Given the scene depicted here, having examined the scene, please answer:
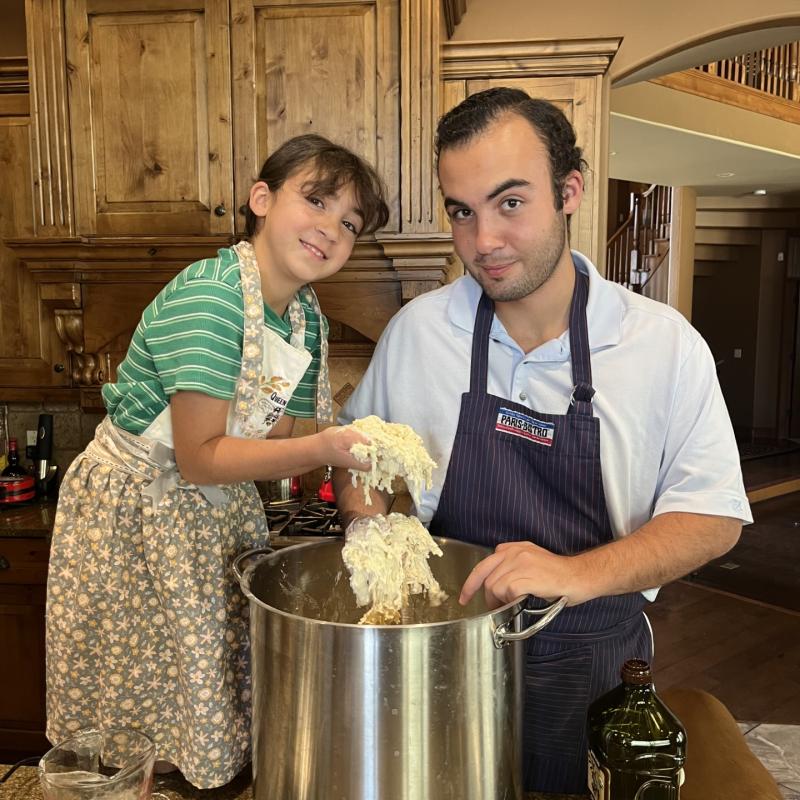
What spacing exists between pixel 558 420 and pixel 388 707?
640 mm

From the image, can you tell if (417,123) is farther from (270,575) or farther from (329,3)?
(270,575)

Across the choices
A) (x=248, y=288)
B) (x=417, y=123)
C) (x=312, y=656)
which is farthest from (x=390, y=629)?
(x=417, y=123)

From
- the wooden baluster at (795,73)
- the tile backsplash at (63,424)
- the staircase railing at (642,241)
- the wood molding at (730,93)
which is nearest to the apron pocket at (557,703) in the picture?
the tile backsplash at (63,424)

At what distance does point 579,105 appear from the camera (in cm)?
255

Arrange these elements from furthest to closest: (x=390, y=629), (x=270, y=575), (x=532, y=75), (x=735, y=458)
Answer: (x=532, y=75) → (x=735, y=458) → (x=270, y=575) → (x=390, y=629)

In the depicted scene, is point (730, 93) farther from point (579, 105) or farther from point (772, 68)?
point (579, 105)

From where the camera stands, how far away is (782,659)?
4.01m

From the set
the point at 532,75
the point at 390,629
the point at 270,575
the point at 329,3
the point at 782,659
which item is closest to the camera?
the point at 390,629

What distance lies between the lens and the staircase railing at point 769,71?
→ 664 centimetres

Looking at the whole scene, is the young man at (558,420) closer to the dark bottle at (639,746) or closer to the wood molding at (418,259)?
the dark bottle at (639,746)

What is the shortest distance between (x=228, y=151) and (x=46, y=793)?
2098mm

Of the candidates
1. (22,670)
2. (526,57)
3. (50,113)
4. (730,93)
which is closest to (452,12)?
(526,57)

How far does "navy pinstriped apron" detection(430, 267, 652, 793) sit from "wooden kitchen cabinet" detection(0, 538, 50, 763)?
190cm

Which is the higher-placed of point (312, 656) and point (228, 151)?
point (228, 151)
